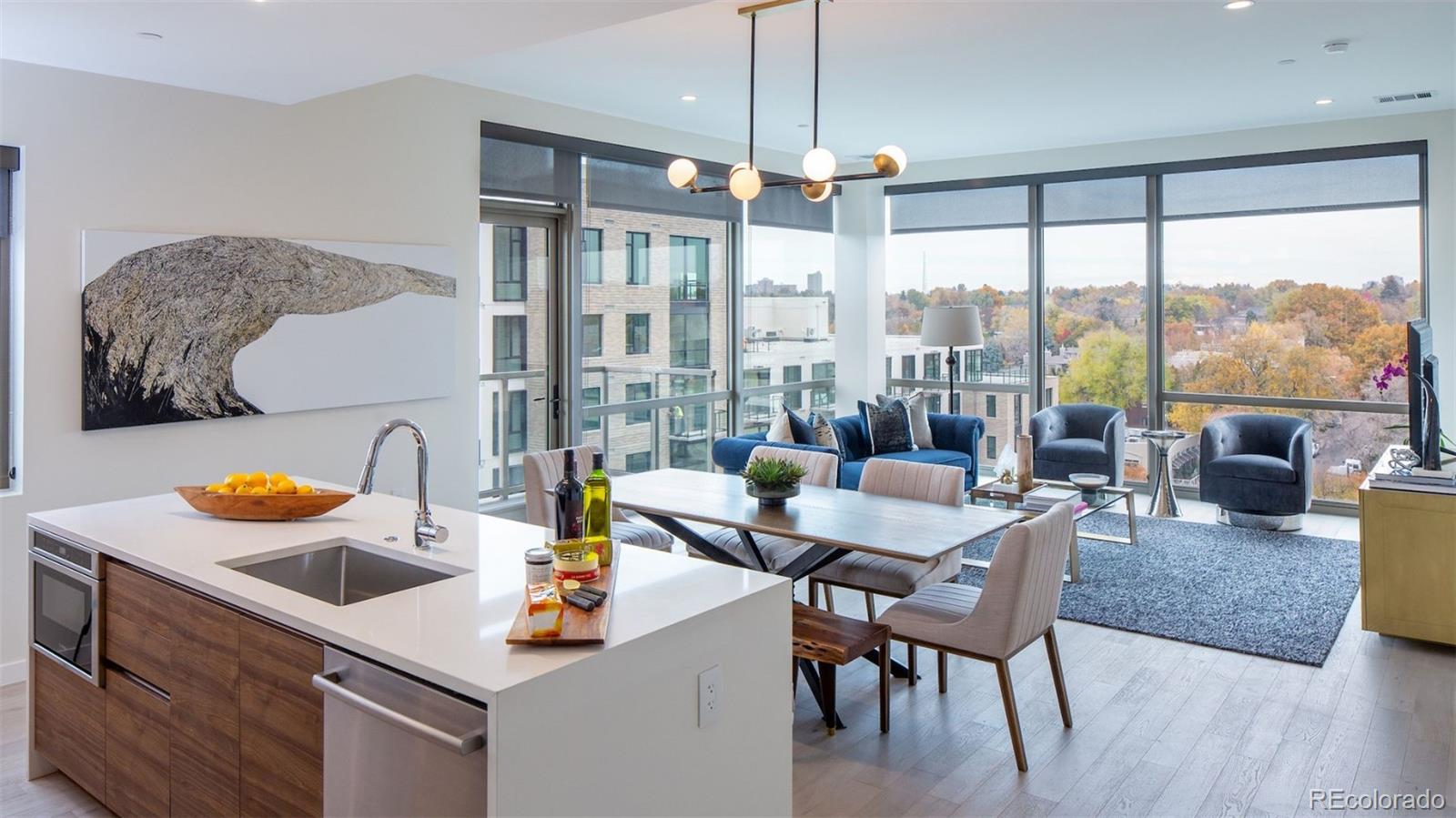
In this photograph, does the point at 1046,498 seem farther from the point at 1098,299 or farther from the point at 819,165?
the point at 1098,299

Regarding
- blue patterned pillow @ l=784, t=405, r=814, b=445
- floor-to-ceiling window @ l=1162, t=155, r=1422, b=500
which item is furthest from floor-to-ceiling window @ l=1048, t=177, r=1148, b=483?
blue patterned pillow @ l=784, t=405, r=814, b=445

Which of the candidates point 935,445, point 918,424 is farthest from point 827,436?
point 935,445

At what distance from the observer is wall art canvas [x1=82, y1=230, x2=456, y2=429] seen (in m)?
4.09

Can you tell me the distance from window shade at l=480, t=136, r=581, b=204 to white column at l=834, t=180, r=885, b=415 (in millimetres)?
3292

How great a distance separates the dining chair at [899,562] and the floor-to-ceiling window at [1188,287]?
4221mm

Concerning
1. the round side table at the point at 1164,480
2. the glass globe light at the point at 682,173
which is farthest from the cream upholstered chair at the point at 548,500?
the round side table at the point at 1164,480

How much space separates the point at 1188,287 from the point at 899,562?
4888mm

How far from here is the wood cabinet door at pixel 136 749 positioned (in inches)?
98.8

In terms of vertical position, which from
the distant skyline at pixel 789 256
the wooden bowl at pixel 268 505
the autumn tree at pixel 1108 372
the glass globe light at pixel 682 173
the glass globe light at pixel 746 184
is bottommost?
the wooden bowl at pixel 268 505

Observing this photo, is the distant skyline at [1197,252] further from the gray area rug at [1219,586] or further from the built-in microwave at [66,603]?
the built-in microwave at [66,603]

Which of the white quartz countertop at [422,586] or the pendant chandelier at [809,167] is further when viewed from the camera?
the pendant chandelier at [809,167]

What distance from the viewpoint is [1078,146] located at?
787cm

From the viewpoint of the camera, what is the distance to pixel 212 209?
14.4 ft

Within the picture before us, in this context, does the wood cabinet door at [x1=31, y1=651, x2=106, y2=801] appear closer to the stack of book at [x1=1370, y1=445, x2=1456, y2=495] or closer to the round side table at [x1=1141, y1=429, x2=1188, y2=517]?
the stack of book at [x1=1370, y1=445, x2=1456, y2=495]
